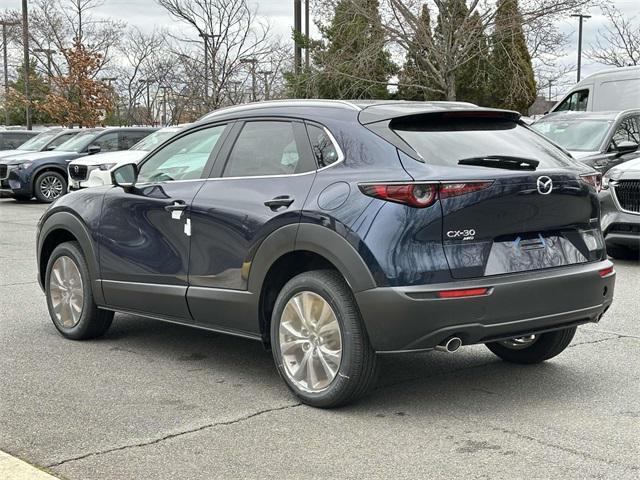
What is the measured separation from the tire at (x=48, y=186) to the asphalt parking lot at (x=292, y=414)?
49.2ft

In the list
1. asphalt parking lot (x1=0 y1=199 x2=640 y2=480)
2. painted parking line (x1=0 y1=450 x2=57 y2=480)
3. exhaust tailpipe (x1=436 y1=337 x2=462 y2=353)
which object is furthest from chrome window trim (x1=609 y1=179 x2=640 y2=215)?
painted parking line (x1=0 y1=450 x2=57 y2=480)

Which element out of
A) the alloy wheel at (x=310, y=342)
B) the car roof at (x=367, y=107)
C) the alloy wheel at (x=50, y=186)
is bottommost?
the alloy wheel at (x=310, y=342)

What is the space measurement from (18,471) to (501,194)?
2680 mm

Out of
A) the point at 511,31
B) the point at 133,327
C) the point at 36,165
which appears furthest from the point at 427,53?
the point at 133,327

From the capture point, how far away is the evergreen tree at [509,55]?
82.3 ft

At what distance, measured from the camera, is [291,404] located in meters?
5.04

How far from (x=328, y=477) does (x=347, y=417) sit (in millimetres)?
878

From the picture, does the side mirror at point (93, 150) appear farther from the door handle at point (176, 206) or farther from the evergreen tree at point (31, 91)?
the evergreen tree at point (31, 91)

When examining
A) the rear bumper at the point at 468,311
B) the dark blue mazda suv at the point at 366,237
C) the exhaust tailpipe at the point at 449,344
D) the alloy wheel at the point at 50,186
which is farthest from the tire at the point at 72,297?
the alloy wheel at the point at 50,186

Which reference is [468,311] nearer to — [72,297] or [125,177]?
[125,177]

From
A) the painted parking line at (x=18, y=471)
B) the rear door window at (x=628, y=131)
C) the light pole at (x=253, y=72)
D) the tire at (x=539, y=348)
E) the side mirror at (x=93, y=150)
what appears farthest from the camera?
the light pole at (x=253, y=72)

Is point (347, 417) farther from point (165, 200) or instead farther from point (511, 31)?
point (511, 31)

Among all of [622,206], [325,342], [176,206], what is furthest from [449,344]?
[622,206]

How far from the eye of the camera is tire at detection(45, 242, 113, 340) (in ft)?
21.4
